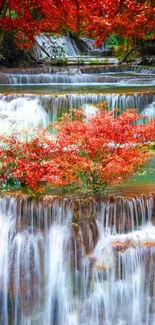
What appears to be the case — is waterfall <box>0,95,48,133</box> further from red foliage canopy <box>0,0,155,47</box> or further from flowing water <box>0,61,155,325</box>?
red foliage canopy <box>0,0,155,47</box>

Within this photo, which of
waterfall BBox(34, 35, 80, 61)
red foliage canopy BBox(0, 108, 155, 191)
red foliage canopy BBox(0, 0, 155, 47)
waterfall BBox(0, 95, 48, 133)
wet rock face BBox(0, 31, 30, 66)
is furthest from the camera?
waterfall BBox(34, 35, 80, 61)

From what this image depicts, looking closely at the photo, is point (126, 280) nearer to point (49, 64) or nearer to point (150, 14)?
point (150, 14)

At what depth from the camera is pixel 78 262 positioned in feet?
24.2

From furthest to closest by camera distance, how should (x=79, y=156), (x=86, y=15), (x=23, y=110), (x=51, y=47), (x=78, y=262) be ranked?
(x=51, y=47) < (x=86, y=15) < (x=23, y=110) < (x=79, y=156) < (x=78, y=262)

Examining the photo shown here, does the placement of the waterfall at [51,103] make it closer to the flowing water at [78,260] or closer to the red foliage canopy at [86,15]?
the flowing water at [78,260]

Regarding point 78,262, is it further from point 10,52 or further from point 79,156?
point 10,52

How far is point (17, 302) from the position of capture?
23.9 ft

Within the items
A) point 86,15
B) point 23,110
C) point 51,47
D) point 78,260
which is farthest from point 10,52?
point 78,260

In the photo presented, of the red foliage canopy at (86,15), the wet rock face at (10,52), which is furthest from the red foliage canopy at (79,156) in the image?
the wet rock face at (10,52)

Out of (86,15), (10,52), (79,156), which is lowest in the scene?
(79,156)

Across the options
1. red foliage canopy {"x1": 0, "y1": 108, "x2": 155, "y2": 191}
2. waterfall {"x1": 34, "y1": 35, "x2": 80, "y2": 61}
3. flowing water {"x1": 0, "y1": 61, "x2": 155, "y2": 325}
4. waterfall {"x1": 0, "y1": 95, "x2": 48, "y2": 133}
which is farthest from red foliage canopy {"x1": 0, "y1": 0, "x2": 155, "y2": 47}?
flowing water {"x1": 0, "y1": 61, "x2": 155, "y2": 325}

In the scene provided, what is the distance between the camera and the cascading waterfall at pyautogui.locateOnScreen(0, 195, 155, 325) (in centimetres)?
723

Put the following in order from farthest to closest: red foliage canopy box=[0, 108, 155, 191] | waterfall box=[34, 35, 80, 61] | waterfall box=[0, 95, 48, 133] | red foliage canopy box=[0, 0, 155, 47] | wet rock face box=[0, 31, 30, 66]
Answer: waterfall box=[34, 35, 80, 61], wet rock face box=[0, 31, 30, 66], red foliage canopy box=[0, 0, 155, 47], waterfall box=[0, 95, 48, 133], red foliage canopy box=[0, 108, 155, 191]

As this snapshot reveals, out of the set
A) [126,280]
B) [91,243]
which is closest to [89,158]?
[91,243]
